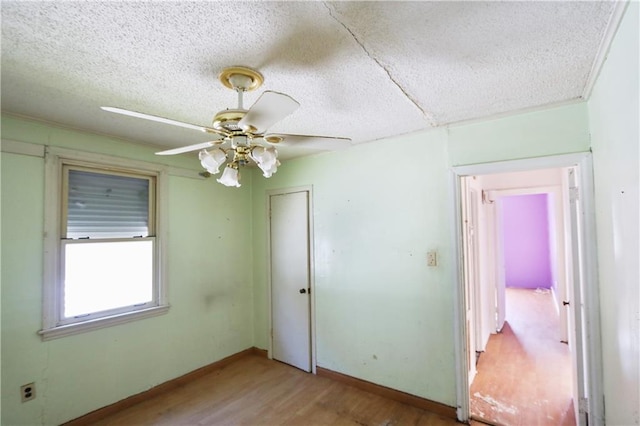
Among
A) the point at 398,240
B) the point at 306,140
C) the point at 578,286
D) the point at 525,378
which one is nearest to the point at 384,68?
the point at 306,140

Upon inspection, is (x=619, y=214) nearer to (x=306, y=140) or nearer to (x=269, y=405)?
(x=306, y=140)

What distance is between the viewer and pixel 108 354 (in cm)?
255

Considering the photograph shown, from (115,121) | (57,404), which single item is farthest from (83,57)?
(57,404)

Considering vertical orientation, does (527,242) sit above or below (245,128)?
below

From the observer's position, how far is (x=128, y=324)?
8.82 ft

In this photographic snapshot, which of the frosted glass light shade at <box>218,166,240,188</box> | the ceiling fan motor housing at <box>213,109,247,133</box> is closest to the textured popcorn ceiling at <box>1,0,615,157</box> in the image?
the ceiling fan motor housing at <box>213,109,247,133</box>

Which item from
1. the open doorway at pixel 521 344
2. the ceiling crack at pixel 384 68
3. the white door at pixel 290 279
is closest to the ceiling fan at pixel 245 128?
the ceiling crack at pixel 384 68

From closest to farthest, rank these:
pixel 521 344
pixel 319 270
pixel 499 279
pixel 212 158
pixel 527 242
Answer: pixel 212 158
pixel 319 270
pixel 521 344
pixel 499 279
pixel 527 242

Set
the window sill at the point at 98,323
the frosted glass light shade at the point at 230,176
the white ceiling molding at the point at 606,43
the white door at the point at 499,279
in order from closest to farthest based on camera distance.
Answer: the white ceiling molding at the point at 606,43, the frosted glass light shade at the point at 230,176, the window sill at the point at 98,323, the white door at the point at 499,279

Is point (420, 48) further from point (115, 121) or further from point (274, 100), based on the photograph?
point (115, 121)

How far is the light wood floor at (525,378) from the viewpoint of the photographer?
95.8 inches

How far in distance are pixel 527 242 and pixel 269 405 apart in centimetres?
774

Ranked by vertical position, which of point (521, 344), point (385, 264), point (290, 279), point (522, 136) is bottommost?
point (521, 344)

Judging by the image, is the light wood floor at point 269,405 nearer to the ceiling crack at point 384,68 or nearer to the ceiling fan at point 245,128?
the ceiling fan at point 245,128
